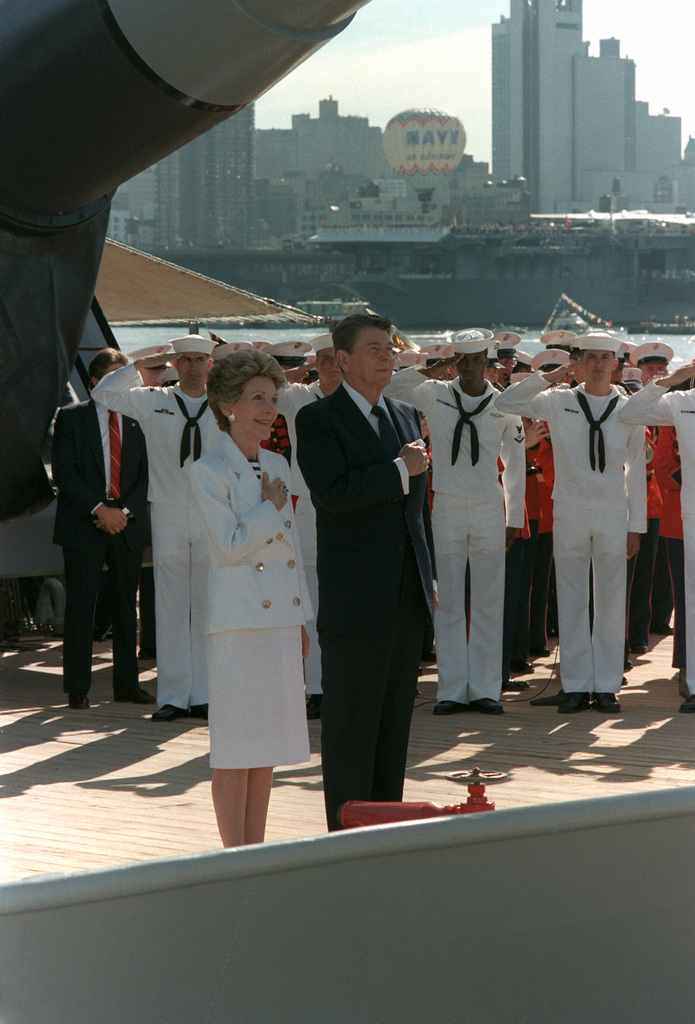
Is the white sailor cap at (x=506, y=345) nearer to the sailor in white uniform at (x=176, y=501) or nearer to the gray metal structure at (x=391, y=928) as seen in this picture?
the sailor in white uniform at (x=176, y=501)

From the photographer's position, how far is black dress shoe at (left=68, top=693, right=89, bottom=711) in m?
6.06

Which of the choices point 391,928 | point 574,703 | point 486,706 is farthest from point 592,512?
point 391,928

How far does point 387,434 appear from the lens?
11.9 feet

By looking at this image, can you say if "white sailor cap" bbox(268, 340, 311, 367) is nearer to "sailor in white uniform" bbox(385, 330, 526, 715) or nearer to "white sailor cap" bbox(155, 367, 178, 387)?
"sailor in white uniform" bbox(385, 330, 526, 715)

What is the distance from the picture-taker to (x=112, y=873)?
2291mm

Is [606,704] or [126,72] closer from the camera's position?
[126,72]

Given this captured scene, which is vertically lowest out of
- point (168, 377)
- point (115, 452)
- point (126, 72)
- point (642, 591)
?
point (642, 591)

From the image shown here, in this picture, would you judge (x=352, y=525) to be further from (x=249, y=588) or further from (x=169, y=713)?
(x=169, y=713)

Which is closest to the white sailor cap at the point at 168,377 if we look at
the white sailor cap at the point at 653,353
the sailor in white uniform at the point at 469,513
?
the sailor in white uniform at the point at 469,513

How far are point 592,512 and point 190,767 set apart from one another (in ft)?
7.41

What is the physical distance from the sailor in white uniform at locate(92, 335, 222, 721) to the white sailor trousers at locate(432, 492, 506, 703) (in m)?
1.13

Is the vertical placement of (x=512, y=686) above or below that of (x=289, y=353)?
below

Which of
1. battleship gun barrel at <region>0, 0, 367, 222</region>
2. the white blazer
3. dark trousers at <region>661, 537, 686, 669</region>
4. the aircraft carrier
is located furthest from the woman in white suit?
the aircraft carrier

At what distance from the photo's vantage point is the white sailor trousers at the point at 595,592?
238 inches
